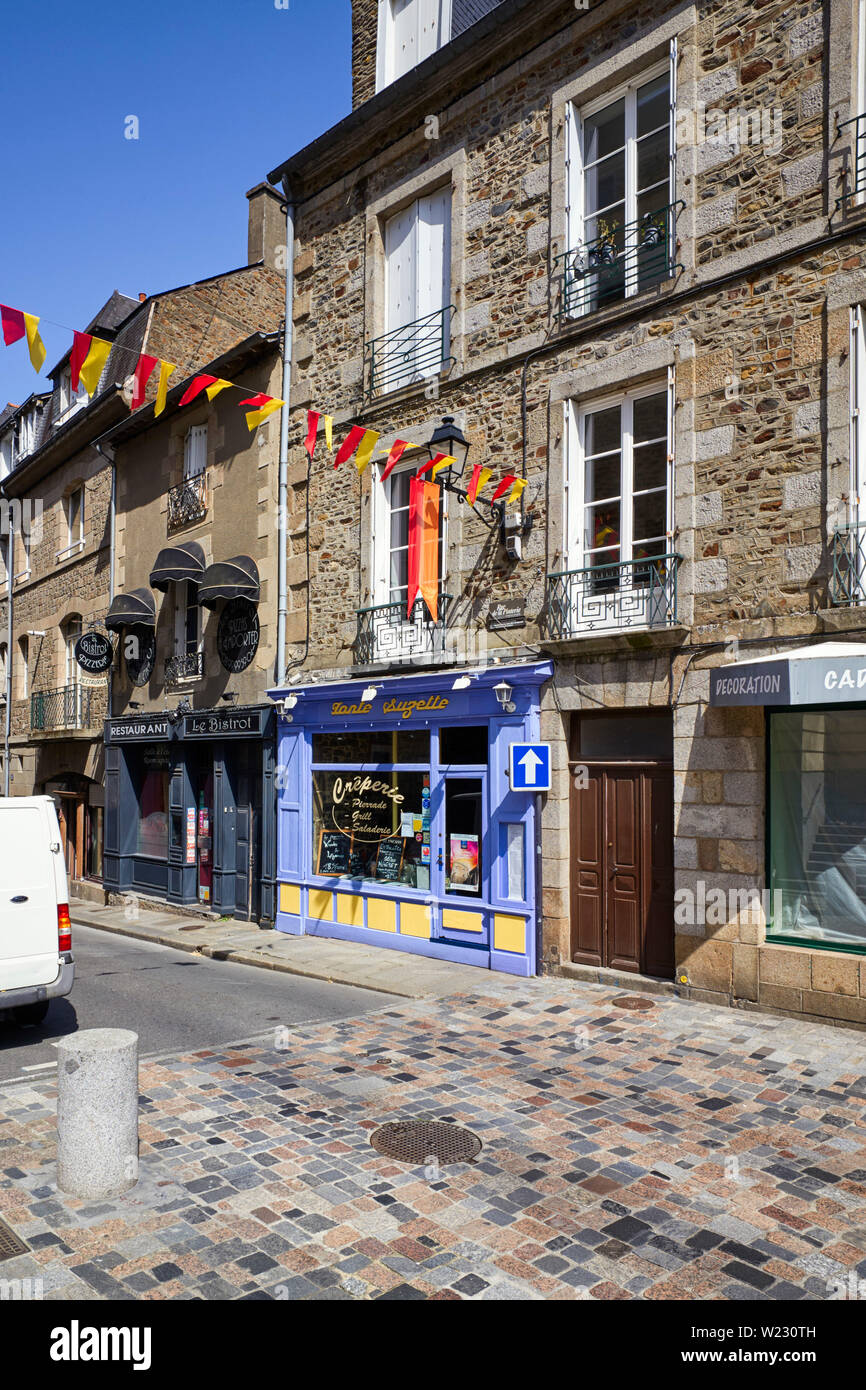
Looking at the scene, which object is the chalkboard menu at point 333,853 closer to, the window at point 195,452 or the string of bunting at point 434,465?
the string of bunting at point 434,465

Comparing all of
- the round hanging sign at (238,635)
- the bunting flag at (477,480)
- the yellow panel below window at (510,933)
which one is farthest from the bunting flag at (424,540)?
the round hanging sign at (238,635)

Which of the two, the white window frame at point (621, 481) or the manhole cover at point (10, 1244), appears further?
the white window frame at point (621, 481)

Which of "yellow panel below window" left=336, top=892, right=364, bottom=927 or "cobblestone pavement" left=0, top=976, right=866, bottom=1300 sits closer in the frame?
"cobblestone pavement" left=0, top=976, right=866, bottom=1300

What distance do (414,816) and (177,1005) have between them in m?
3.72

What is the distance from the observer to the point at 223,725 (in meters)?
14.6

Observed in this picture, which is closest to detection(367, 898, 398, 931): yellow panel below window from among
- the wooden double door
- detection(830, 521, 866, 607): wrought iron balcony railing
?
the wooden double door

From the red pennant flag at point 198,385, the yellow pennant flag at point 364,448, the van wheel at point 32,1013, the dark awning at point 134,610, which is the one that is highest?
the red pennant flag at point 198,385

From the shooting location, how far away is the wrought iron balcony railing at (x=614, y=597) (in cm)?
893

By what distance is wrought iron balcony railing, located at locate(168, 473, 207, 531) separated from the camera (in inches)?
622

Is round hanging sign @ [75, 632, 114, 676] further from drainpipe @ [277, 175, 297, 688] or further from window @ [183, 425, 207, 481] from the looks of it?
drainpipe @ [277, 175, 297, 688]

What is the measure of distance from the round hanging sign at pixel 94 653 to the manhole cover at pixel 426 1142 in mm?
13996

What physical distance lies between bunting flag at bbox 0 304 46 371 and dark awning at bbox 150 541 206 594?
6.53 meters

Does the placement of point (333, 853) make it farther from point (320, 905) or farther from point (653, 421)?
point (653, 421)
